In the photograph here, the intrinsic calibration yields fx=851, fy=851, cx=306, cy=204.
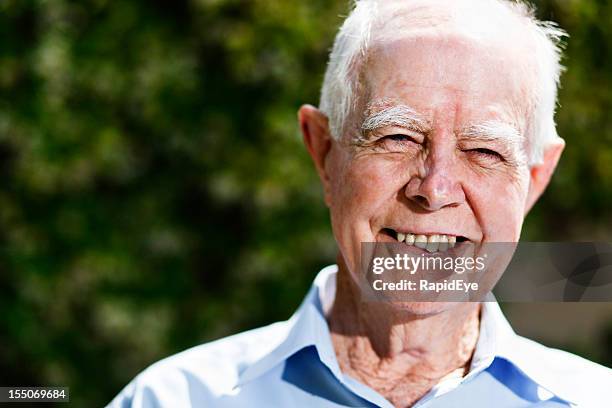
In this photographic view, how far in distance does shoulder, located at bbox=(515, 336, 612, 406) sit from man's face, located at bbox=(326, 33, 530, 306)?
0.91 feet

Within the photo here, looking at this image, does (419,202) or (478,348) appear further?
(478,348)

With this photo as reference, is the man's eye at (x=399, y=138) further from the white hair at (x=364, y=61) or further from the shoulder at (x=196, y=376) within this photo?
the shoulder at (x=196, y=376)

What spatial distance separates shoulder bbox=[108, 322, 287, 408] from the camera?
5.83ft

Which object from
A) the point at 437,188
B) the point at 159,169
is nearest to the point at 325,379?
the point at 437,188

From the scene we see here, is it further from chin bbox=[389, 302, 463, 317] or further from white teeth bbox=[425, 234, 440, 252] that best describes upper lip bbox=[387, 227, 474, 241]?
chin bbox=[389, 302, 463, 317]

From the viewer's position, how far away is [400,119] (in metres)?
1.61

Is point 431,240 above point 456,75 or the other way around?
the other way around

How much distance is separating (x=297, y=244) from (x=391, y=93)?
1.80m

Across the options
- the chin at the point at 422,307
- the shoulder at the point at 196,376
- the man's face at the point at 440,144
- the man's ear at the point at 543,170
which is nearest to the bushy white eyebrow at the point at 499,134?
the man's face at the point at 440,144

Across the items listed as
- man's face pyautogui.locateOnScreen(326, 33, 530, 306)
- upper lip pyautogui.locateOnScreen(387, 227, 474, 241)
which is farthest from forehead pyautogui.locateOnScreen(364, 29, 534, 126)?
upper lip pyautogui.locateOnScreen(387, 227, 474, 241)

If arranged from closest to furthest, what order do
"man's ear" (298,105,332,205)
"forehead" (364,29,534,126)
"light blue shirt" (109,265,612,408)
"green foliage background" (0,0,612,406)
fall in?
"forehead" (364,29,534,126), "light blue shirt" (109,265,612,408), "man's ear" (298,105,332,205), "green foliage background" (0,0,612,406)

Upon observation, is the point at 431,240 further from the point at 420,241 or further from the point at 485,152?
the point at 485,152

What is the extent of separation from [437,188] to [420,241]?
126 millimetres

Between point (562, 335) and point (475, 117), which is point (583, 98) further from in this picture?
point (475, 117)
